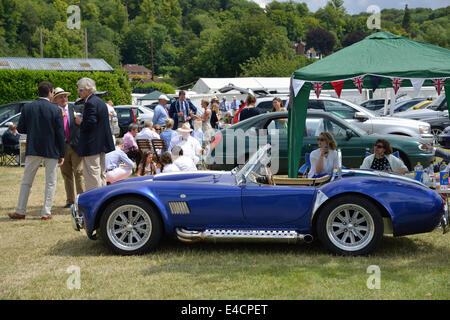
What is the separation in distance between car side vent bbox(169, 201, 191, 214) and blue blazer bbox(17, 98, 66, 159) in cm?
301

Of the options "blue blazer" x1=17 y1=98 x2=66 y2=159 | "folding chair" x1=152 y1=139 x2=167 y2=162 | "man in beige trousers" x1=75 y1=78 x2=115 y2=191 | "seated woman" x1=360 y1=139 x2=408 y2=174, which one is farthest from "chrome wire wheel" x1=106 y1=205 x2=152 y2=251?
"folding chair" x1=152 y1=139 x2=167 y2=162

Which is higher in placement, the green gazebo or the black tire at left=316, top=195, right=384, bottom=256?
the green gazebo

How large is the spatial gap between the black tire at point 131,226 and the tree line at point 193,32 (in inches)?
2452

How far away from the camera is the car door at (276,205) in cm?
578

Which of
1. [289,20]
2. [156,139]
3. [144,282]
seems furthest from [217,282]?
[289,20]

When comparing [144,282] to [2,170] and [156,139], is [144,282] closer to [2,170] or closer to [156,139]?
[156,139]

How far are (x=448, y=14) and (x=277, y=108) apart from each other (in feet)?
577

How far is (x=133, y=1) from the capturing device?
16962cm

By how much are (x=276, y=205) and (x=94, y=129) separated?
3440 millimetres

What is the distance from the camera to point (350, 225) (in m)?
5.76

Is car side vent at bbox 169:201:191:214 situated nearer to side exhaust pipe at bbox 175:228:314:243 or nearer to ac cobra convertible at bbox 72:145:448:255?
ac cobra convertible at bbox 72:145:448:255

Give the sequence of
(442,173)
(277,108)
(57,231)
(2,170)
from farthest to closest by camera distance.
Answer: (2,170) < (277,108) < (57,231) < (442,173)

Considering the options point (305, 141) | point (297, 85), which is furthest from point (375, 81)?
point (297, 85)

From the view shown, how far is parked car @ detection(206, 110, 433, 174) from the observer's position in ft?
35.9
